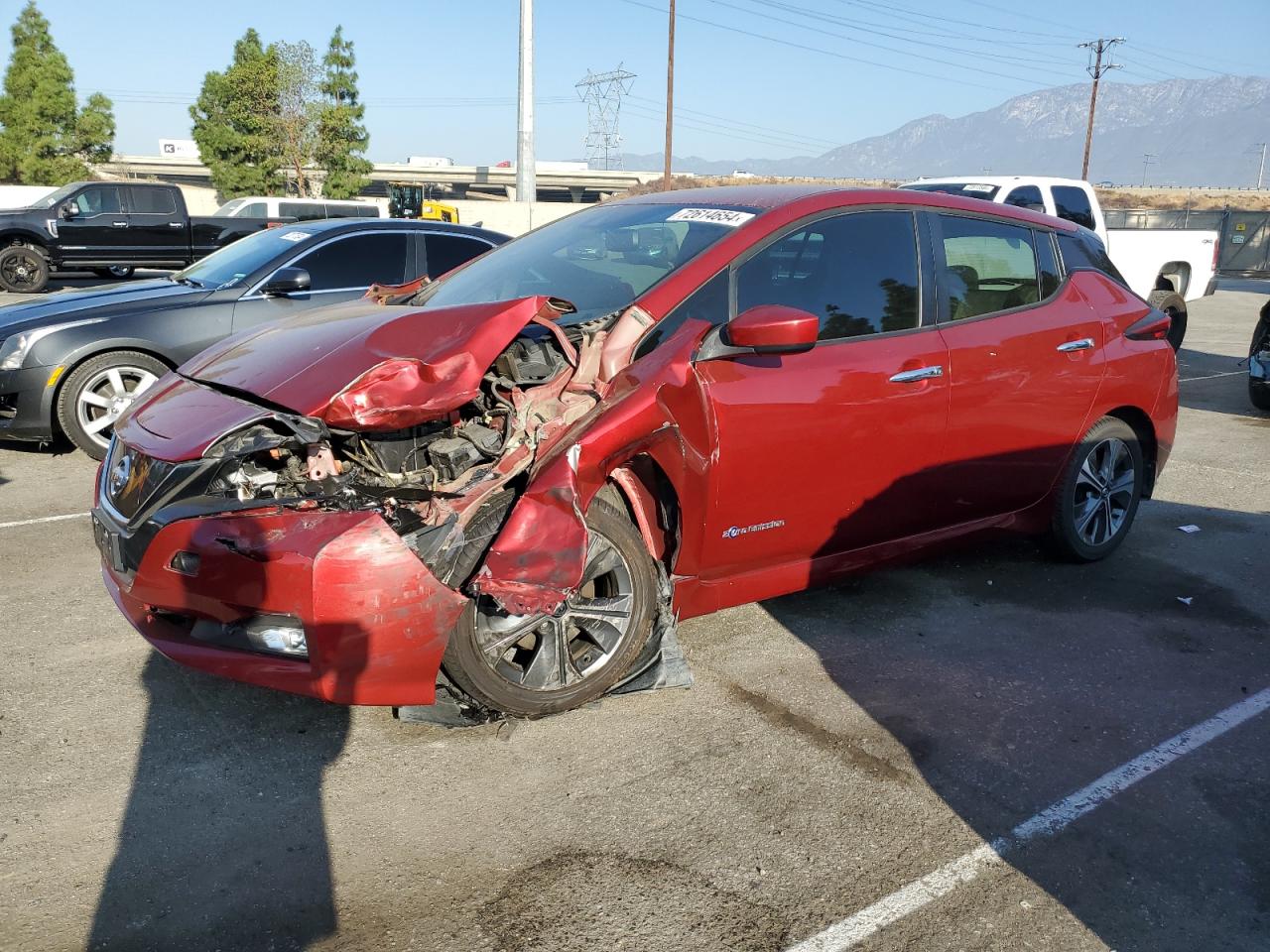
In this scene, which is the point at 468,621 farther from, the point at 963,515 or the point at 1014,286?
the point at 1014,286

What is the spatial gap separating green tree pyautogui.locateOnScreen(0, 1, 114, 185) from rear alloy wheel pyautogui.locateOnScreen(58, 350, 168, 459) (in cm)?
4050

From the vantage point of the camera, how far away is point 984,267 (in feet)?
15.1

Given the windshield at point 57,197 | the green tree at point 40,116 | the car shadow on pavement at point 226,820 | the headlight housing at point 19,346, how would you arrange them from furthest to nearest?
the green tree at point 40,116
the windshield at point 57,197
the headlight housing at point 19,346
the car shadow on pavement at point 226,820

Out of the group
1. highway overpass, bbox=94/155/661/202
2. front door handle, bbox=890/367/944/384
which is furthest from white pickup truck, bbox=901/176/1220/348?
highway overpass, bbox=94/155/661/202

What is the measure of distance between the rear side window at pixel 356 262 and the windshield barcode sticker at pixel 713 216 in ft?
12.9

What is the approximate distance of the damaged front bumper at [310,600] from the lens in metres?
2.94

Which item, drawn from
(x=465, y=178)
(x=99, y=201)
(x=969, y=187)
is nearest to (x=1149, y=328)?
(x=969, y=187)

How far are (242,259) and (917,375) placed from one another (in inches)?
216

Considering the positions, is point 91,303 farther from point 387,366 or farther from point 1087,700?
point 1087,700

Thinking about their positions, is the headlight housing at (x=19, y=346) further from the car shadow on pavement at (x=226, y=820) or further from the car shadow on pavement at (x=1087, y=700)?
the car shadow on pavement at (x=1087, y=700)

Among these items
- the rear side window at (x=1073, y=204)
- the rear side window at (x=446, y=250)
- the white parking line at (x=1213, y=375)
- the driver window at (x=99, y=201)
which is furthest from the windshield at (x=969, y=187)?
the driver window at (x=99, y=201)

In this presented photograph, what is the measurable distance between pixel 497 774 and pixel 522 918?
70cm

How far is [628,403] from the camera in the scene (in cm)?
337

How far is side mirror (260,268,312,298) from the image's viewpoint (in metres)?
6.84
